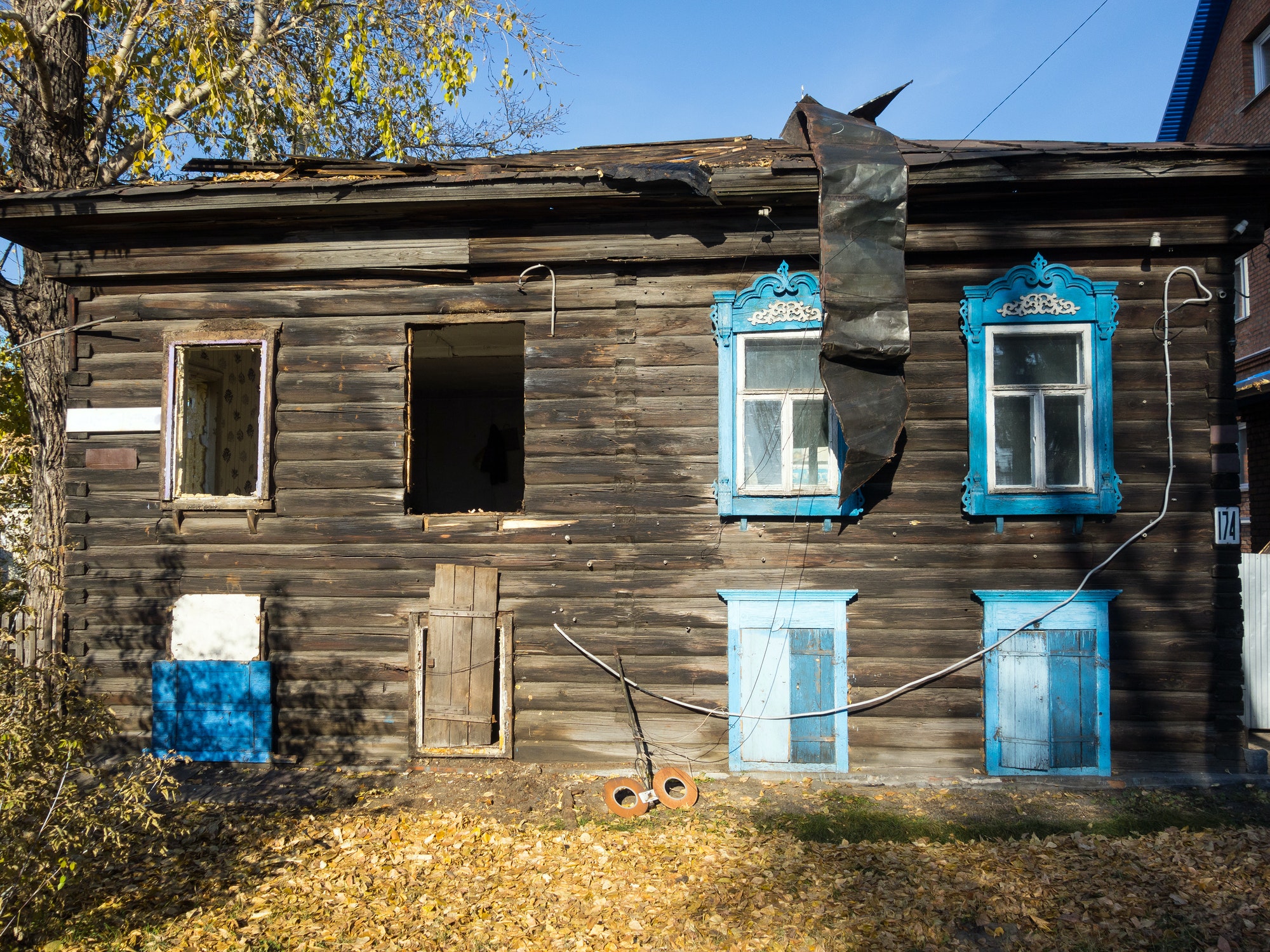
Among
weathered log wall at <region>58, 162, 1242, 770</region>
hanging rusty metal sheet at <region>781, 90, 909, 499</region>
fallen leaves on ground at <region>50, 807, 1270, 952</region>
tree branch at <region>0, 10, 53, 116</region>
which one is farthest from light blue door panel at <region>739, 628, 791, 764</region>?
tree branch at <region>0, 10, 53, 116</region>

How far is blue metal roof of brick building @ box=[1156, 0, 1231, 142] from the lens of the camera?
17.8 meters

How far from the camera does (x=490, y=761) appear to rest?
626cm

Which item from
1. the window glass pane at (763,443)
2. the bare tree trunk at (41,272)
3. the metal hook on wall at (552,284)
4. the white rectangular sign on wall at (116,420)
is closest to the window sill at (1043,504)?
the window glass pane at (763,443)

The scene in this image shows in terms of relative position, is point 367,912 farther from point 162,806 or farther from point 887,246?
point 887,246

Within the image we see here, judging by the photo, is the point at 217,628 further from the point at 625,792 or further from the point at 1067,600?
the point at 1067,600

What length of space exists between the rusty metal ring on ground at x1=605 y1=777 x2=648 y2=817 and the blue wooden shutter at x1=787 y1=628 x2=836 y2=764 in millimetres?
1320

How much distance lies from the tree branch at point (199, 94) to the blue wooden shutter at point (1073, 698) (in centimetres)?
1046

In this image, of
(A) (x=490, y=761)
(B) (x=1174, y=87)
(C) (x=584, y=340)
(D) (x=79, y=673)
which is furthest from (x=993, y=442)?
(B) (x=1174, y=87)

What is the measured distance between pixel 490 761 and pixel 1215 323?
278 inches

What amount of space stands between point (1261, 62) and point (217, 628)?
76.9 ft

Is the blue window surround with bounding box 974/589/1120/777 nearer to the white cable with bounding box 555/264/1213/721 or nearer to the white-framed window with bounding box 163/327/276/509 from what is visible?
the white cable with bounding box 555/264/1213/721

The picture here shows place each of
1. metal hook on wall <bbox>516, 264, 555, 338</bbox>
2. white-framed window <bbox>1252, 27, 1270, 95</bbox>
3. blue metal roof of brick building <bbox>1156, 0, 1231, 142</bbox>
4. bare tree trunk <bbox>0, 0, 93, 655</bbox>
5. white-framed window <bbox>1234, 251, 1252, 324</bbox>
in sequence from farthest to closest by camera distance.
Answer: blue metal roof of brick building <bbox>1156, 0, 1231, 142</bbox>
white-framed window <bbox>1234, 251, 1252, 324</bbox>
white-framed window <bbox>1252, 27, 1270, 95</bbox>
bare tree trunk <bbox>0, 0, 93, 655</bbox>
metal hook on wall <bbox>516, 264, 555, 338</bbox>

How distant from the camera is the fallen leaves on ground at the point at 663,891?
3.99 meters

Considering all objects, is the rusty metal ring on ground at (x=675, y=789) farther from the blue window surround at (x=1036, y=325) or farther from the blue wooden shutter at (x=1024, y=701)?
the blue window surround at (x=1036, y=325)
